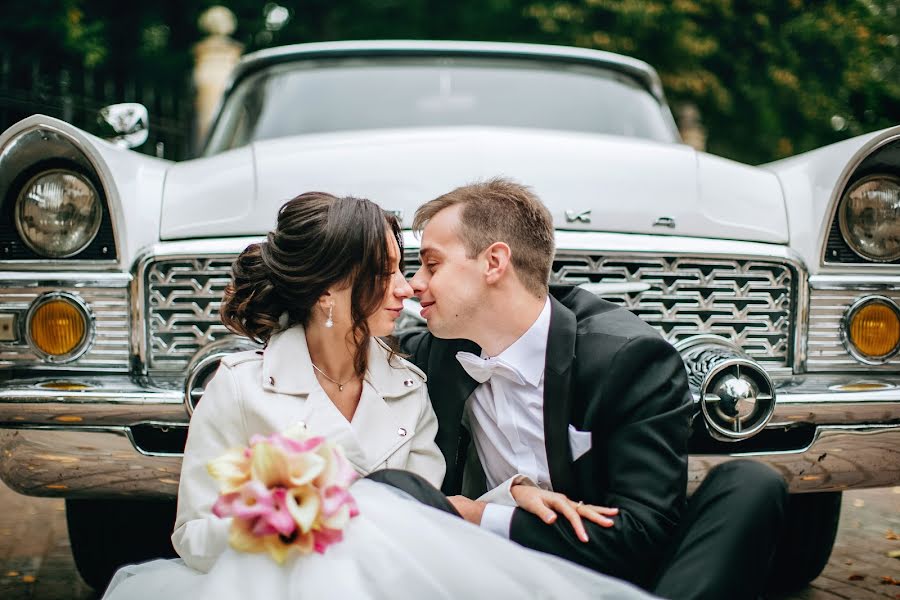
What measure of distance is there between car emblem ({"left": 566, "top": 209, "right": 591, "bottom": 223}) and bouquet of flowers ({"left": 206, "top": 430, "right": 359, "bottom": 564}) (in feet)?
4.11

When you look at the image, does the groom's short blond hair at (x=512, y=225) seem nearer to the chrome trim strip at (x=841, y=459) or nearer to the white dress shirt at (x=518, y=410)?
the white dress shirt at (x=518, y=410)

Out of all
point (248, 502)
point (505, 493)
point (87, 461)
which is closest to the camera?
point (248, 502)

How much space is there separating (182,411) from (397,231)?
2.46 feet

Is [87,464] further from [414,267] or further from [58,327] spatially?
[414,267]

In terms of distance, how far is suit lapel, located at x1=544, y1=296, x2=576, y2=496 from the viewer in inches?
86.7

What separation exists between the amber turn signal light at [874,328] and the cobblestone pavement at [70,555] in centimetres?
88

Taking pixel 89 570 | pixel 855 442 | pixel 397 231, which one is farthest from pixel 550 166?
pixel 89 570

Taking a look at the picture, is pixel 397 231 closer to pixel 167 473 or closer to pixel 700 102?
pixel 167 473

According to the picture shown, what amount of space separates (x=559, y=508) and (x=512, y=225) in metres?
0.71

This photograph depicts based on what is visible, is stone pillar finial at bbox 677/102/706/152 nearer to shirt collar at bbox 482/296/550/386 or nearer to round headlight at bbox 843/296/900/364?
round headlight at bbox 843/296/900/364

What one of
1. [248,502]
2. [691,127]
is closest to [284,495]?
[248,502]

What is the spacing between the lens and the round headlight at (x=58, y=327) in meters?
2.58

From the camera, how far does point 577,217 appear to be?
266 centimetres

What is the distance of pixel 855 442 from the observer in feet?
8.45
